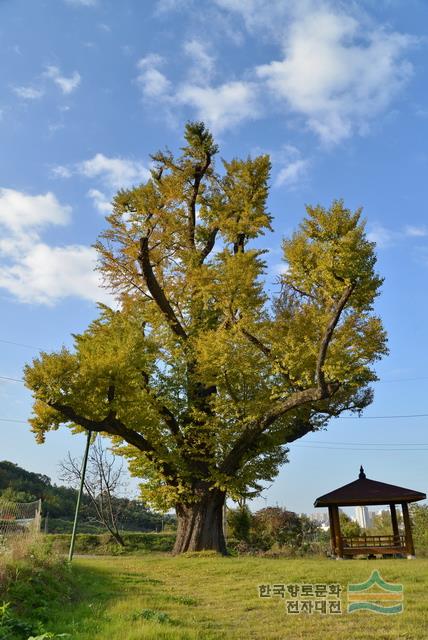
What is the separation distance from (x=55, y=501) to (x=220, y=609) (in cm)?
3472

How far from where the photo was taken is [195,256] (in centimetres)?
1736

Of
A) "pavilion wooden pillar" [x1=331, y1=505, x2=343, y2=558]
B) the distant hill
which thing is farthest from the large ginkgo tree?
the distant hill

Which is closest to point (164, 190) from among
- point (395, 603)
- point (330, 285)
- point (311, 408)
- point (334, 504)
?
point (330, 285)

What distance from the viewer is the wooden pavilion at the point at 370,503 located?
17577 millimetres

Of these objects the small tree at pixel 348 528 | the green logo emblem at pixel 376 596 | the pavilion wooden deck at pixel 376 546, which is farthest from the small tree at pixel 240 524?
the green logo emblem at pixel 376 596

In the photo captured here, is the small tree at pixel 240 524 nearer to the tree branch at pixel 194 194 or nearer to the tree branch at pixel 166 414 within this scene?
the tree branch at pixel 166 414

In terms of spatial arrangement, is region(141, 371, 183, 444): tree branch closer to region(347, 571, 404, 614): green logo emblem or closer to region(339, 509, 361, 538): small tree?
region(347, 571, 404, 614): green logo emblem

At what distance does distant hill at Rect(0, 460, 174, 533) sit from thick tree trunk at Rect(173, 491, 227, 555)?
16.8 m

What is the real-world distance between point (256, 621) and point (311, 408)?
11.5 metres

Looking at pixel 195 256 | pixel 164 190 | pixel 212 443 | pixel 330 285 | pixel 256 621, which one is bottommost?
pixel 256 621

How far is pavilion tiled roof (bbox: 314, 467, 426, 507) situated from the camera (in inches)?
693

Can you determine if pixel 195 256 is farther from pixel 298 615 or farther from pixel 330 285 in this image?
pixel 298 615

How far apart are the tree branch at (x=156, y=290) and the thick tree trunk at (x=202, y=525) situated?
17.3 ft

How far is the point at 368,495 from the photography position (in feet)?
58.6
